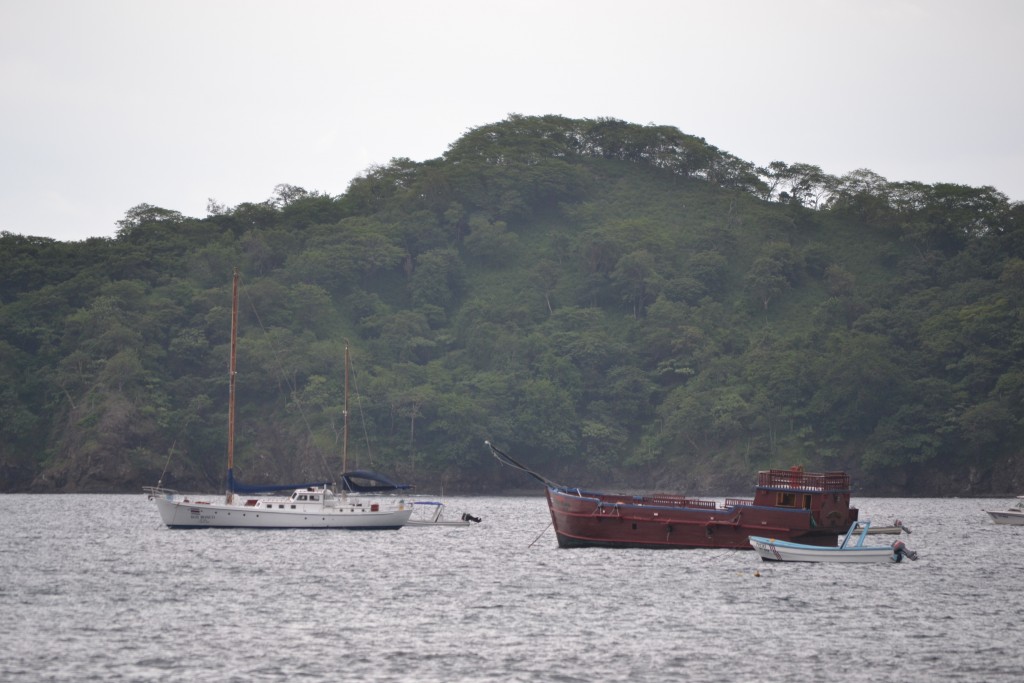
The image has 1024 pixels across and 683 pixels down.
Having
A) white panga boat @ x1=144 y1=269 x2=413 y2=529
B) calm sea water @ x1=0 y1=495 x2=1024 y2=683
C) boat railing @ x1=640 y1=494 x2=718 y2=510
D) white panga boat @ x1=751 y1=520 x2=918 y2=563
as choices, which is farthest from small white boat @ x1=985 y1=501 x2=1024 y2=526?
white panga boat @ x1=144 y1=269 x2=413 y2=529

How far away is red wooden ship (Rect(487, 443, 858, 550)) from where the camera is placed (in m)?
65.8

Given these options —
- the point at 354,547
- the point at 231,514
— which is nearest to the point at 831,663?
the point at 354,547

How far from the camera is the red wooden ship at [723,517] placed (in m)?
65.8

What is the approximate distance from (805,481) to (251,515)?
35.2m

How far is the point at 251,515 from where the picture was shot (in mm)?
81312

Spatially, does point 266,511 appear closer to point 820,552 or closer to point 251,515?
point 251,515

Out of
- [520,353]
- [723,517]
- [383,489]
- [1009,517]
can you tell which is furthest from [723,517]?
[520,353]

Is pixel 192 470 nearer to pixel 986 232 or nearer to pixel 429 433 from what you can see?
pixel 429 433

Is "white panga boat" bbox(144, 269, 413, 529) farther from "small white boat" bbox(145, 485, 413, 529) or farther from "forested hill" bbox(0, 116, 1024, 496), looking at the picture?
"forested hill" bbox(0, 116, 1024, 496)

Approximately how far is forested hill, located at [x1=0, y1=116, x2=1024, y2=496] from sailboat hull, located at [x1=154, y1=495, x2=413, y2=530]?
5641 centimetres

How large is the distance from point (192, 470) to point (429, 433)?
93.7ft

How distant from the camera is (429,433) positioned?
516 ft

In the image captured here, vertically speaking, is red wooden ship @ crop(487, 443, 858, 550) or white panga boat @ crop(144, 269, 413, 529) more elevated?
red wooden ship @ crop(487, 443, 858, 550)

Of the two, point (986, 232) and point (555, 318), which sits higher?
point (986, 232)
